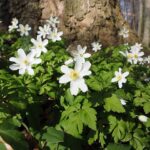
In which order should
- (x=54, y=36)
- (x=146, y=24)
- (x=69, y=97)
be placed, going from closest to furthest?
1. (x=69, y=97)
2. (x=54, y=36)
3. (x=146, y=24)

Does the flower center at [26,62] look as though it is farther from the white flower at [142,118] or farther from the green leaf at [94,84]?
the white flower at [142,118]

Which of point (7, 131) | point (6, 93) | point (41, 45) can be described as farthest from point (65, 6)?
point (7, 131)

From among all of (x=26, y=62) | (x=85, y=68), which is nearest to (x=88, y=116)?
(x=85, y=68)

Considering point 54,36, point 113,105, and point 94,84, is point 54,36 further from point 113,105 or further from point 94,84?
point 113,105

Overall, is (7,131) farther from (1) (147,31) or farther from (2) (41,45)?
(1) (147,31)

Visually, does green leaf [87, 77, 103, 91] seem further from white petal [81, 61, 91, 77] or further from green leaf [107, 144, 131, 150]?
green leaf [107, 144, 131, 150]

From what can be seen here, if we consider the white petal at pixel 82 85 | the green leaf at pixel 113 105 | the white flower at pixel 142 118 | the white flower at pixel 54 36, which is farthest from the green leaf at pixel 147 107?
the white flower at pixel 54 36
